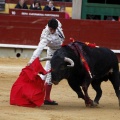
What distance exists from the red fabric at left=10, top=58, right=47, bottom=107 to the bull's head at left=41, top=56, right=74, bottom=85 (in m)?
0.34

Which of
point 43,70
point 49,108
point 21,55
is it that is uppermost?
point 43,70

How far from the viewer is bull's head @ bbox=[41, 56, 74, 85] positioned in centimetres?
721

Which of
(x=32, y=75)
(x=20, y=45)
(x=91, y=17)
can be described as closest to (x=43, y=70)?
(x=32, y=75)

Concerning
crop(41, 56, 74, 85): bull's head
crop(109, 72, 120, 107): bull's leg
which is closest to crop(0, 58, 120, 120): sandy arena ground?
crop(109, 72, 120, 107): bull's leg

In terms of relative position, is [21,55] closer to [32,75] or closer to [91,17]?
[91,17]

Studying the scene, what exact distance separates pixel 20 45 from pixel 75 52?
725cm

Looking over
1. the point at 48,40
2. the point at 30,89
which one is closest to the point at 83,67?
the point at 48,40

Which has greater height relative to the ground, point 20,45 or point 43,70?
point 43,70

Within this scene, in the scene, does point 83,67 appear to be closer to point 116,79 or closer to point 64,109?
point 64,109

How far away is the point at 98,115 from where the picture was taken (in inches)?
281

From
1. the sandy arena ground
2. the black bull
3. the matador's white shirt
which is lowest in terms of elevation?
the sandy arena ground

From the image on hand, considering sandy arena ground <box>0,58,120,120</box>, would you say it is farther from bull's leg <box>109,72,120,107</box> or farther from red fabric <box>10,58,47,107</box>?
bull's leg <box>109,72,120,107</box>

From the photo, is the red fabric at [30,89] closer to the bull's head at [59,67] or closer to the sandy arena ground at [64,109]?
the sandy arena ground at [64,109]

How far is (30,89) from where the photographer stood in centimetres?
757
